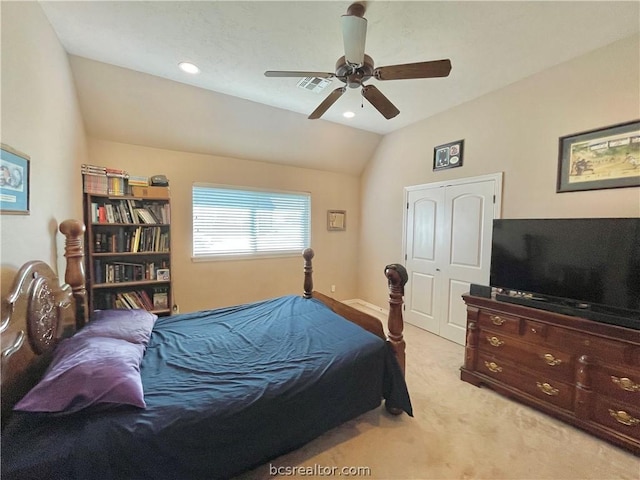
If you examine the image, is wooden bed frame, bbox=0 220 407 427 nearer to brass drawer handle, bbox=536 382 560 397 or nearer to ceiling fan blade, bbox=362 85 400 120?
brass drawer handle, bbox=536 382 560 397

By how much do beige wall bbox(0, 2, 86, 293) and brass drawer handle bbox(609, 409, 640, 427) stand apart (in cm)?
360

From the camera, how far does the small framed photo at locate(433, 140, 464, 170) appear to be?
3275mm

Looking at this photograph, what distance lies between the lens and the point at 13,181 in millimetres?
1422

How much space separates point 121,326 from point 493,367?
295 centimetres

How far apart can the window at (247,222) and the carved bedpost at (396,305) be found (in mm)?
2653

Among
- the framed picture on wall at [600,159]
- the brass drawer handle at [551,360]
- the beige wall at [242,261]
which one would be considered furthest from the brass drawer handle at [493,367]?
the beige wall at [242,261]

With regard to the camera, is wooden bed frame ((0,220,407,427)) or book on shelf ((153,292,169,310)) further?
book on shelf ((153,292,169,310))

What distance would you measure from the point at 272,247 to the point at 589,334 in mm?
3645

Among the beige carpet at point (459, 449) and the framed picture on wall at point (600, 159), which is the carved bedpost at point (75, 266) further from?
the framed picture on wall at point (600, 159)

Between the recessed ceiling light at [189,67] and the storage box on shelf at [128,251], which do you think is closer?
the recessed ceiling light at [189,67]

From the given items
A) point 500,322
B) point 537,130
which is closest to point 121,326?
point 500,322

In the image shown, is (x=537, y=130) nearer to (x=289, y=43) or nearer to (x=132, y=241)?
(x=289, y=43)

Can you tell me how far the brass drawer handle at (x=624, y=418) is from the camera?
66.0 inches

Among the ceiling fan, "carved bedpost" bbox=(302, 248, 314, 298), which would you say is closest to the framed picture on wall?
the ceiling fan
